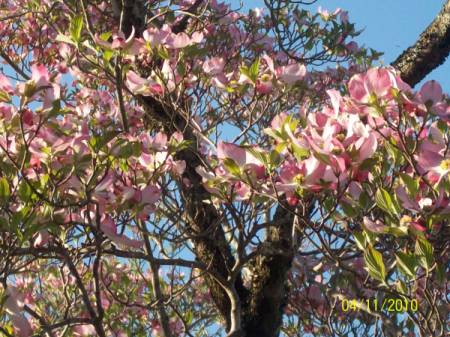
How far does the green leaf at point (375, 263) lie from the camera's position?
55.2 inches

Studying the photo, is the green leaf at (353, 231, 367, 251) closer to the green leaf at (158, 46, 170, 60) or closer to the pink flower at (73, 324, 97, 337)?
the green leaf at (158, 46, 170, 60)

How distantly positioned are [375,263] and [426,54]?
1916mm

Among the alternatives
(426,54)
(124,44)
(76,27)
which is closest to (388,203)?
(124,44)

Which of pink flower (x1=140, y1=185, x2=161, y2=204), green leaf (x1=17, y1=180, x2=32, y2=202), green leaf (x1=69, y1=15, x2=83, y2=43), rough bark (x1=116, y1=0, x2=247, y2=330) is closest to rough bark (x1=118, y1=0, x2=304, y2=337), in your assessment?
rough bark (x1=116, y1=0, x2=247, y2=330)

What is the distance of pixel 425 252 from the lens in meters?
1.36

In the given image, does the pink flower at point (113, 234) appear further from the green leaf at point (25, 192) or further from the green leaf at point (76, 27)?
the green leaf at point (76, 27)

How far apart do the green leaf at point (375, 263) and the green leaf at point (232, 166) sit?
1.19 feet

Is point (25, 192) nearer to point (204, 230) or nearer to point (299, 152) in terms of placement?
point (299, 152)

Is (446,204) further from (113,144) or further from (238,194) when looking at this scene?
(113,144)

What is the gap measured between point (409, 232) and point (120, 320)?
2.72m

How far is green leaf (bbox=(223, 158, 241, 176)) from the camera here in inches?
62.1

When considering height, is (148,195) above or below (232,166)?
above

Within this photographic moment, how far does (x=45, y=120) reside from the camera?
5.63ft

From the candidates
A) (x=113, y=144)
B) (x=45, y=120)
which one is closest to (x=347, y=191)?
(x=113, y=144)
